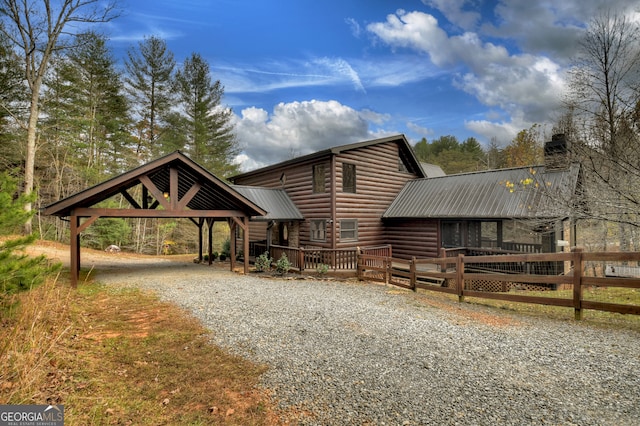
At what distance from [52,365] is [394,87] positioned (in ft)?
88.1

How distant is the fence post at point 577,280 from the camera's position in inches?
248

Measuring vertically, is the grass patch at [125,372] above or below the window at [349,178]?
below

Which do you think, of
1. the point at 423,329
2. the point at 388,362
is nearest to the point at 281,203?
the point at 423,329

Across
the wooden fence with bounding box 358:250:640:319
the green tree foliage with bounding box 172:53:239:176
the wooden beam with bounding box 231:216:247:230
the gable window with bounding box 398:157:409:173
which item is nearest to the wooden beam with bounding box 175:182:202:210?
the wooden beam with bounding box 231:216:247:230

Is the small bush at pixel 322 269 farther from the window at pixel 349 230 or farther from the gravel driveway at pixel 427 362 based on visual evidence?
the gravel driveway at pixel 427 362

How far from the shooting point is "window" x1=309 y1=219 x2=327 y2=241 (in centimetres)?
1603

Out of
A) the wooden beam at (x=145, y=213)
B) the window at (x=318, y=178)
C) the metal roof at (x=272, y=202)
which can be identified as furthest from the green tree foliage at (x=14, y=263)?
the window at (x=318, y=178)

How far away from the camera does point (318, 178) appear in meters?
16.5

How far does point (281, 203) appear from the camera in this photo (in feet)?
57.2

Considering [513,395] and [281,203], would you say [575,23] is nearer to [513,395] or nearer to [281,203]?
[513,395]

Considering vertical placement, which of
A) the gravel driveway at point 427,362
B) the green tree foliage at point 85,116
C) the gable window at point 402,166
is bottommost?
the gravel driveway at point 427,362

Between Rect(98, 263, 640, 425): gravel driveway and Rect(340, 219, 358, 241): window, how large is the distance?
8110 mm

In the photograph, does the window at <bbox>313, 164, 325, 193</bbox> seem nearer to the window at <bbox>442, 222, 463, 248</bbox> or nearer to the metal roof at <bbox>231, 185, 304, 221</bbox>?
the metal roof at <bbox>231, 185, 304, 221</bbox>

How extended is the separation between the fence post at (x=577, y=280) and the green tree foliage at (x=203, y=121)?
28257 mm
